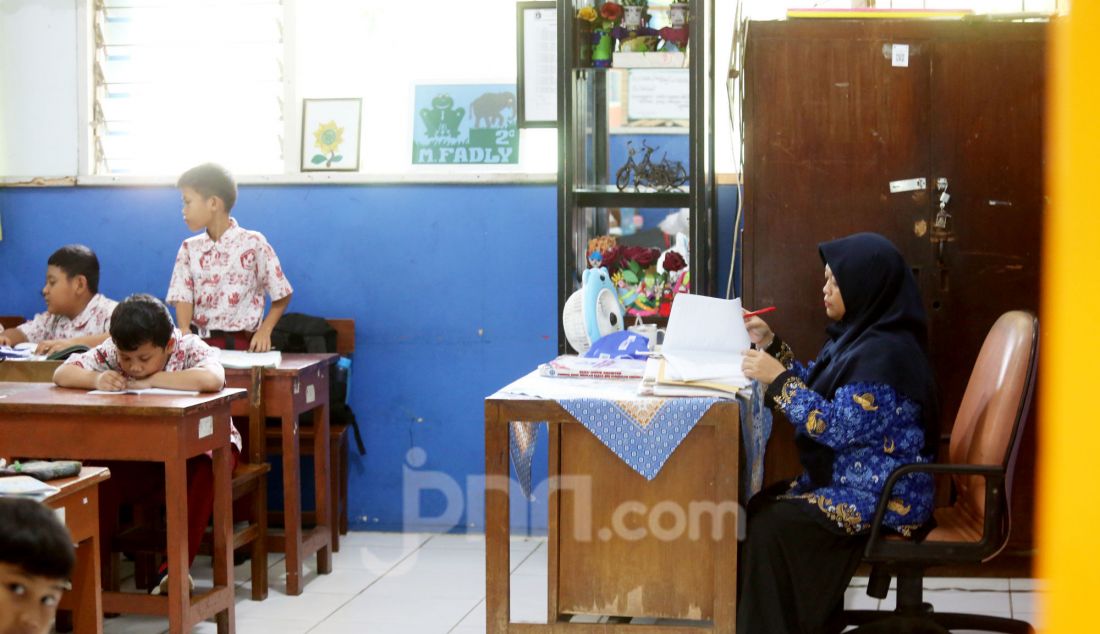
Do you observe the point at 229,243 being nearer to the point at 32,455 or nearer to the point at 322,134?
the point at 322,134

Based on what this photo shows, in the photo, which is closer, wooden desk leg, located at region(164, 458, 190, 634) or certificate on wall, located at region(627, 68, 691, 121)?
wooden desk leg, located at region(164, 458, 190, 634)

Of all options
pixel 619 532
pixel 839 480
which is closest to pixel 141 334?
pixel 619 532

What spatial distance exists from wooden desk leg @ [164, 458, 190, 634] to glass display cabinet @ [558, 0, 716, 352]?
4.66 ft

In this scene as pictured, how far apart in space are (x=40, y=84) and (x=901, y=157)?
3.48 meters

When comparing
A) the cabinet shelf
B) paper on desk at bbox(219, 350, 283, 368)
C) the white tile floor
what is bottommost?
the white tile floor

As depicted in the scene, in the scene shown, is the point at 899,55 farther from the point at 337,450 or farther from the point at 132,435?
the point at 132,435

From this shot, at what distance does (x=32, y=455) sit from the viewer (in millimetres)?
3037

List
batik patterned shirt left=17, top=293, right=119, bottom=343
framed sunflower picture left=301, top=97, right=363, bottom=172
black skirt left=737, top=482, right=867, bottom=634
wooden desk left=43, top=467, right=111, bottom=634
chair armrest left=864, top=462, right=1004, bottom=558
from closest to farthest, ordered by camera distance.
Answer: wooden desk left=43, top=467, right=111, bottom=634
chair armrest left=864, top=462, right=1004, bottom=558
black skirt left=737, top=482, right=867, bottom=634
batik patterned shirt left=17, top=293, right=119, bottom=343
framed sunflower picture left=301, top=97, right=363, bottom=172

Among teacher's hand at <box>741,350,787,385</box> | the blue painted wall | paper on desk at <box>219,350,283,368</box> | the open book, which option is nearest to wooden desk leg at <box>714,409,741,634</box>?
teacher's hand at <box>741,350,787,385</box>

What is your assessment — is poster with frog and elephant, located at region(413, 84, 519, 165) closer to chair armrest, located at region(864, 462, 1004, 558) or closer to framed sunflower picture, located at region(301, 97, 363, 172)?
framed sunflower picture, located at region(301, 97, 363, 172)

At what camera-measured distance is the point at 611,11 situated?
3875mm

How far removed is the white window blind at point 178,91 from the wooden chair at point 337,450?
810 mm

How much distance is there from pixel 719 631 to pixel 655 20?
212 centimetres

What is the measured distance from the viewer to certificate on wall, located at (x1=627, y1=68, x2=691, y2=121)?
4145mm
